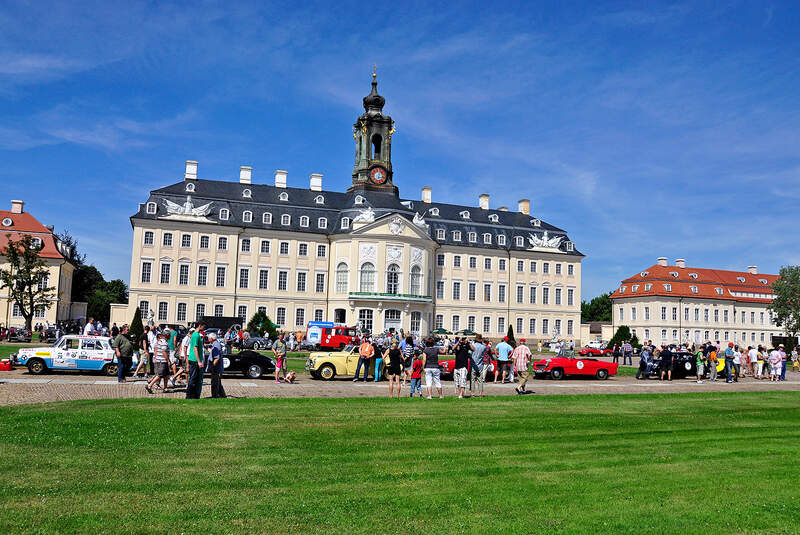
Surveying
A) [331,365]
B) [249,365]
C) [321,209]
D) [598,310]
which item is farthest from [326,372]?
[598,310]

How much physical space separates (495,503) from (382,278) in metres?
54.1

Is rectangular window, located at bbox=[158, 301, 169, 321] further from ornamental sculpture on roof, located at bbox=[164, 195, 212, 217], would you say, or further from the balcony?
the balcony

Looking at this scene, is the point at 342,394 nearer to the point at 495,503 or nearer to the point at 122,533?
the point at 495,503

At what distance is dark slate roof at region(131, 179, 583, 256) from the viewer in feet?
208

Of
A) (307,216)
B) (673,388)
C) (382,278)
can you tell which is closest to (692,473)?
(673,388)

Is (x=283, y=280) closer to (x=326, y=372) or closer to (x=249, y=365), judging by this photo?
(x=326, y=372)

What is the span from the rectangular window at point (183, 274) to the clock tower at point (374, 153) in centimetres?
1922

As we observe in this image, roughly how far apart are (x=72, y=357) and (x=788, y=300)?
3124 inches

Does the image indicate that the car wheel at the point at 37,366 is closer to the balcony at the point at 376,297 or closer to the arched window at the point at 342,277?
the balcony at the point at 376,297

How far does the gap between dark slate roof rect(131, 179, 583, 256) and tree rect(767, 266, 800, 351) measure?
26.2 m

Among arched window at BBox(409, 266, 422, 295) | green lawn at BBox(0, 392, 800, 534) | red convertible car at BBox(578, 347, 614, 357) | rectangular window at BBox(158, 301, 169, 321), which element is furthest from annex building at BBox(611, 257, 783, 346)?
green lawn at BBox(0, 392, 800, 534)

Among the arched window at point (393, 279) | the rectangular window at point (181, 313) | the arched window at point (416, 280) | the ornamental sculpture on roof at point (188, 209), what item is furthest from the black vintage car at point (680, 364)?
the ornamental sculpture on roof at point (188, 209)

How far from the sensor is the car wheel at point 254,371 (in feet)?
82.6

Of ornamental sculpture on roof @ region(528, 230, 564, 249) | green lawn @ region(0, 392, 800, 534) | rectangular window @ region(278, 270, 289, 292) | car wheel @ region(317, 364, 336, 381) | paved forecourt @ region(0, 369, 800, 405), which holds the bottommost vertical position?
green lawn @ region(0, 392, 800, 534)
